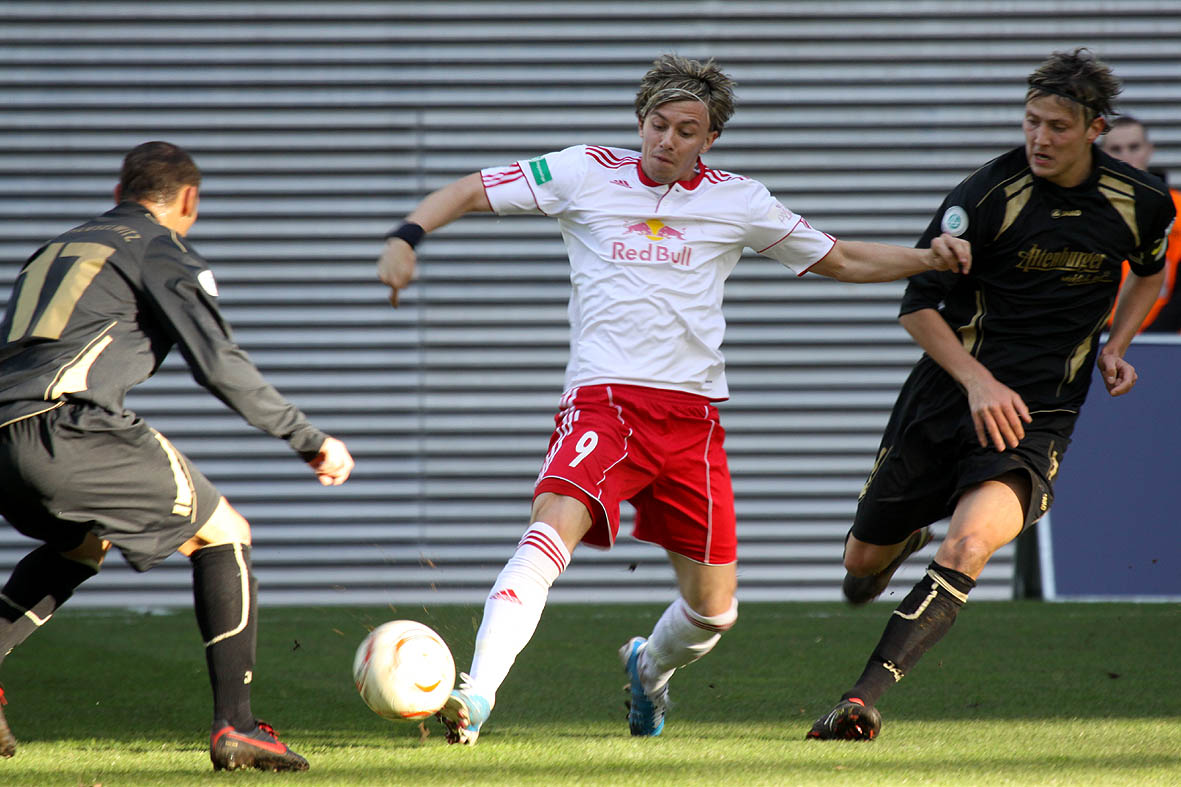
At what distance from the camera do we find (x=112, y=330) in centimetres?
340

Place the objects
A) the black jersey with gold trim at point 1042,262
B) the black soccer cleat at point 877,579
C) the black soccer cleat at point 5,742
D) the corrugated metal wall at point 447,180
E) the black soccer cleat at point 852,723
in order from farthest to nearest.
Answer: the corrugated metal wall at point 447,180
the black soccer cleat at point 877,579
the black jersey with gold trim at point 1042,262
the black soccer cleat at point 852,723
the black soccer cleat at point 5,742

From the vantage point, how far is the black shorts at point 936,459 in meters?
4.07

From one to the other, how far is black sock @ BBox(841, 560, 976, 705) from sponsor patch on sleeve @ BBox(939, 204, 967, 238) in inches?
41.6

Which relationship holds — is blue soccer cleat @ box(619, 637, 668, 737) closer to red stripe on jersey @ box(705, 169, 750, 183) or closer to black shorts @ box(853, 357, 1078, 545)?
black shorts @ box(853, 357, 1078, 545)

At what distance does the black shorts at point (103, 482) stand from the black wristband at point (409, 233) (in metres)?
0.84

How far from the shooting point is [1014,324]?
4.27 m

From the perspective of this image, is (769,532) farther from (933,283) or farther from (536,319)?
(933,283)

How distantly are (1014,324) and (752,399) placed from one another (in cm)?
449

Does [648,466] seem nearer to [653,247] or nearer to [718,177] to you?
[653,247]

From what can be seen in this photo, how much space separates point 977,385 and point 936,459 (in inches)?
16.8

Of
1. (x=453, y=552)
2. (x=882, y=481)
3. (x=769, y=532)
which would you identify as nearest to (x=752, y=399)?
(x=769, y=532)

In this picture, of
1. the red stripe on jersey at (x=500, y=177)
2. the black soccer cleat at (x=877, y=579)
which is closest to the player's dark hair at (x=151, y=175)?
the red stripe on jersey at (x=500, y=177)

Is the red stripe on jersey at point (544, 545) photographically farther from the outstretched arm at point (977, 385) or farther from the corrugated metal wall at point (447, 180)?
the corrugated metal wall at point (447, 180)

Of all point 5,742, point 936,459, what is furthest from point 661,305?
point 5,742
